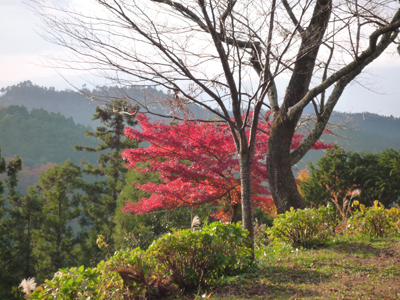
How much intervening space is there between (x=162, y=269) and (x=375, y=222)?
3.90m

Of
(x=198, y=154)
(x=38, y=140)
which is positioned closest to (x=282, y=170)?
(x=198, y=154)

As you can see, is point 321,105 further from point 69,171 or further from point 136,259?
point 69,171

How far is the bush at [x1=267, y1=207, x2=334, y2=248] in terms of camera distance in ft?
14.7

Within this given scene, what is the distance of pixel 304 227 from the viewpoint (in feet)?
15.0

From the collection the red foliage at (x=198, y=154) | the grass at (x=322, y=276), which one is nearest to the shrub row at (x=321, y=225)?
the grass at (x=322, y=276)

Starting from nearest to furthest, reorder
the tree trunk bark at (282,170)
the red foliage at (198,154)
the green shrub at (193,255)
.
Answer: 1. the green shrub at (193,255)
2. the tree trunk bark at (282,170)
3. the red foliage at (198,154)

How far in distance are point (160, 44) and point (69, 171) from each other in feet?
54.3

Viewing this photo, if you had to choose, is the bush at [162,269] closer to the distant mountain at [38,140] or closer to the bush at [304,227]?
the bush at [304,227]

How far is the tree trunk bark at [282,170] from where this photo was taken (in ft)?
16.9

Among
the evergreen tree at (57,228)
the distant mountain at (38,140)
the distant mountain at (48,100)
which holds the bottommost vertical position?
the evergreen tree at (57,228)

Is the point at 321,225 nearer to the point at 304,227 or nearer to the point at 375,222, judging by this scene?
the point at 304,227

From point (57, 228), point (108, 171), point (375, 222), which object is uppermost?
point (375, 222)

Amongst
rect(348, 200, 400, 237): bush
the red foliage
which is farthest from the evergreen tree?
rect(348, 200, 400, 237): bush

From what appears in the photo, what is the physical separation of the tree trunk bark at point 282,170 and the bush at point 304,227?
531 mm
